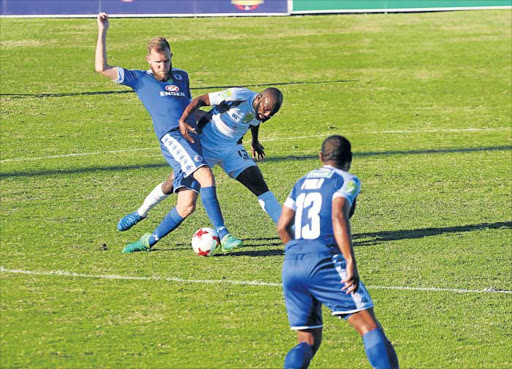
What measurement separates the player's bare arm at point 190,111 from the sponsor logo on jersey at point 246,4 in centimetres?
2046

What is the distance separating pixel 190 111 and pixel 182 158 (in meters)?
0.56

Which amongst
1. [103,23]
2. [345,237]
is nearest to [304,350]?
[345,237]

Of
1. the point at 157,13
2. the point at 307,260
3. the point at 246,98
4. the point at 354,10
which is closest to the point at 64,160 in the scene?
the point at 246,98

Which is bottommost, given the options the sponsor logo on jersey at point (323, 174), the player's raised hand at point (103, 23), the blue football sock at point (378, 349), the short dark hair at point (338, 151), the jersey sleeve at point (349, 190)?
the blue football sock at point (378, 349)

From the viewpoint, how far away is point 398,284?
10.0 metres

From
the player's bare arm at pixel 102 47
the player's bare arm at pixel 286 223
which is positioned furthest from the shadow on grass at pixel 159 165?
the player's bare arm at pixel 286 223

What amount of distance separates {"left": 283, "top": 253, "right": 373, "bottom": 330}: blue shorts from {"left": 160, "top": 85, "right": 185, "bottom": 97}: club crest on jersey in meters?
4.30

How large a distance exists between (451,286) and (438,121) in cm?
980

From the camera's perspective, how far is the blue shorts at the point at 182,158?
10656 mm

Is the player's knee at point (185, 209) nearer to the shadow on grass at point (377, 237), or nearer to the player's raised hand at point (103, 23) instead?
the shadow on grass at point (377, 237)

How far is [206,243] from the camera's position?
10.8 meters

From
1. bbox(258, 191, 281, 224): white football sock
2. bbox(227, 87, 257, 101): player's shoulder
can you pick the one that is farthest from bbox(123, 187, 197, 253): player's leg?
bbox(227, 87, 257, 101): player's shoulder

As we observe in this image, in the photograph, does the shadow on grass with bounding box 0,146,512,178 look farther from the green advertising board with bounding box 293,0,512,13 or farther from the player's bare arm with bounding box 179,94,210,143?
the green advertising board with bounding box 293,0,512,13

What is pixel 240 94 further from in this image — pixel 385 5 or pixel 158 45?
pixel 385 5
